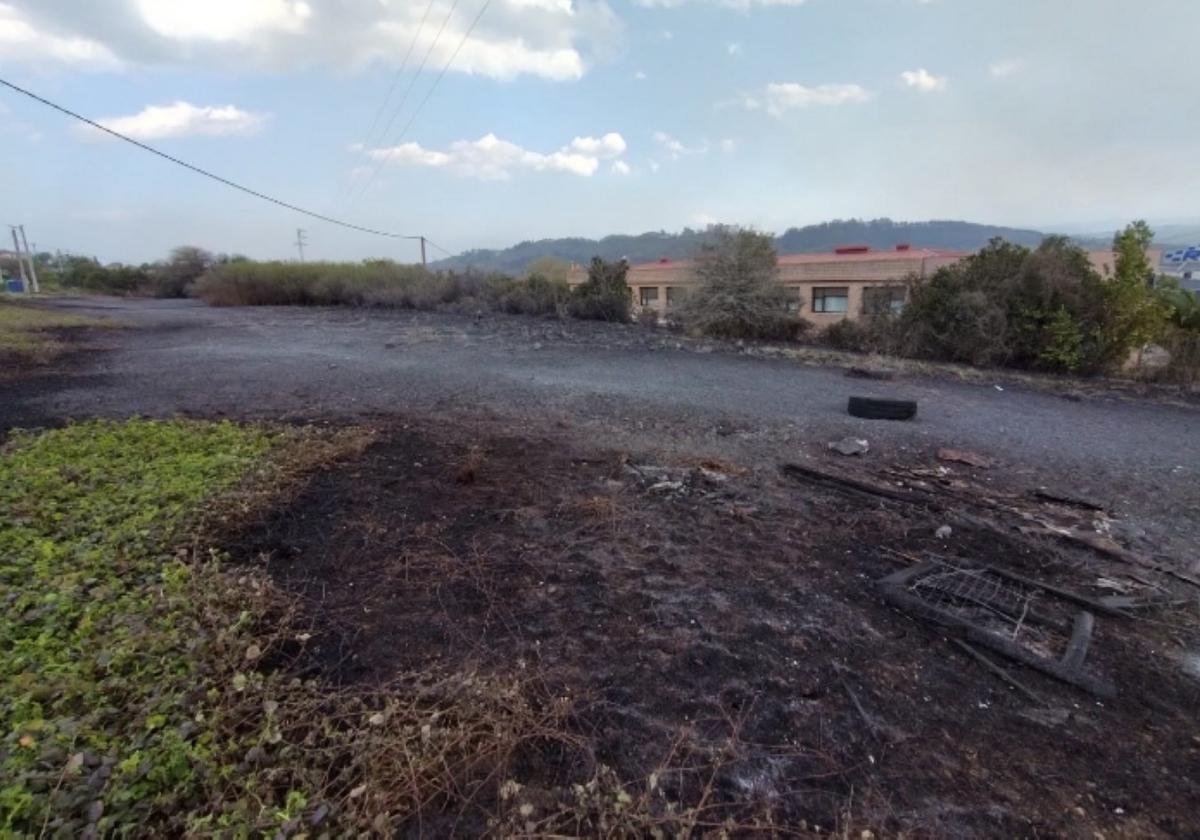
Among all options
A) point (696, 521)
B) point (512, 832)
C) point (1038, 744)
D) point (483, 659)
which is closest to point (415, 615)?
point (483, 659)

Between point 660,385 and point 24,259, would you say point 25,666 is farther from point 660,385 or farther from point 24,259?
point 24,259

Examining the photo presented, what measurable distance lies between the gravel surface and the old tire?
19 cm

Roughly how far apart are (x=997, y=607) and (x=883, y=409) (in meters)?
3.81

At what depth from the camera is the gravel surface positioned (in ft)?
16.0

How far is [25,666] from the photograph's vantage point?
196cm

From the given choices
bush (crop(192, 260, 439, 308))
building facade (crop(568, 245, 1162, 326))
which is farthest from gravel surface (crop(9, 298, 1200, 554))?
building facade (crop(568, 245, 1162, 326))

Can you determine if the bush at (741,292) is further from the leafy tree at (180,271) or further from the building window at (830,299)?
the leafy tree at (180,271)

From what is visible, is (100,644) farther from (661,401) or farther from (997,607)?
(661,401)

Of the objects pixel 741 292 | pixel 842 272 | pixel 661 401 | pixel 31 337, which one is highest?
pixel 842 272

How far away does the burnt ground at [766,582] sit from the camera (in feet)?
5.65

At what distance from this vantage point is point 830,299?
81.8 ft

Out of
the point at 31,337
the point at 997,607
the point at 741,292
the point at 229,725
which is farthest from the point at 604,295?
the point at 229,725

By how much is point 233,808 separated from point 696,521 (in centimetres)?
250

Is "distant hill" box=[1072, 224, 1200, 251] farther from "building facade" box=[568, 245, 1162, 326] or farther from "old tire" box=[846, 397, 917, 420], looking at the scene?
"old tire" box=[846, 397, 917, 420]
